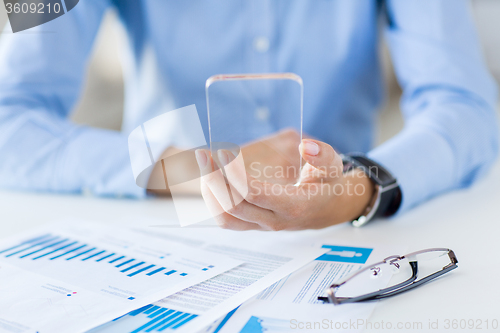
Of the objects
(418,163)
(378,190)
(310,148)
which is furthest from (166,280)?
(418,163)

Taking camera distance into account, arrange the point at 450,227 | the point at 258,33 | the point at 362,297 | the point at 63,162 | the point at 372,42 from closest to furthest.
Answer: the point at 362,297 → the point at 450,227 → the point at 63,162 → the point at 258,33 → the point at 372,42

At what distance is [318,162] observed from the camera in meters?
0.41

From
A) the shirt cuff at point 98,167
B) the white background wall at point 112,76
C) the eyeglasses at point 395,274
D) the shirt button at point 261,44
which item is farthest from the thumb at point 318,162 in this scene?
the white background wall at point 112,76

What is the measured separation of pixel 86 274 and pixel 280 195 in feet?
0.67

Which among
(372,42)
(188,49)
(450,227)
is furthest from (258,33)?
(450,227)

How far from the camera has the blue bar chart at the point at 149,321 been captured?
→ 309 mm

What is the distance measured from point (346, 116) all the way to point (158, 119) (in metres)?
0.54

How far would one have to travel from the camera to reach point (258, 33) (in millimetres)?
794

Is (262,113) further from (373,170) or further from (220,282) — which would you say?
(220,282)

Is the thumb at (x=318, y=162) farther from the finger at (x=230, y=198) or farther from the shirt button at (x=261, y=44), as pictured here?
the shirt button at (x=261, y=44)

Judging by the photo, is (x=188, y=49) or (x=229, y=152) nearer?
(x=229, y=152)

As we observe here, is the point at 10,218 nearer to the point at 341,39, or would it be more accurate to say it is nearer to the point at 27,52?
the point at 27,52

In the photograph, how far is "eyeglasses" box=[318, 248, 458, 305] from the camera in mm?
333

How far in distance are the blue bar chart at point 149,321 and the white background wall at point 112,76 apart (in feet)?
3.97
